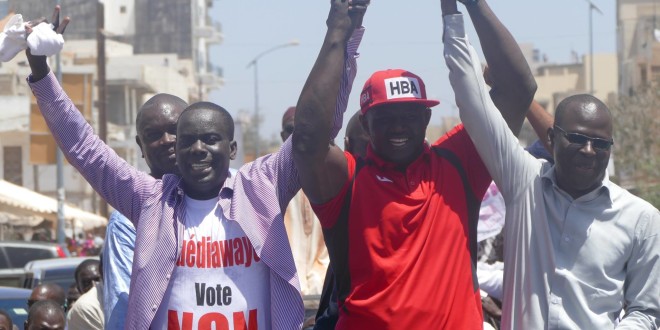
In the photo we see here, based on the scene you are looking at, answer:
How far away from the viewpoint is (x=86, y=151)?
217 inches

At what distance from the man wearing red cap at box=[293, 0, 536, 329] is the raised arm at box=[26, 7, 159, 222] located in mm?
812

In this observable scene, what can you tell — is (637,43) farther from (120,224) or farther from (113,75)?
(120,224)

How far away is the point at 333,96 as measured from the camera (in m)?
5.06

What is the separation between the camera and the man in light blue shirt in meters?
5.96

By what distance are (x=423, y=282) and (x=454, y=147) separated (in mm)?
647

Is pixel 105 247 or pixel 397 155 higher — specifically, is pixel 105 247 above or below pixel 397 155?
below

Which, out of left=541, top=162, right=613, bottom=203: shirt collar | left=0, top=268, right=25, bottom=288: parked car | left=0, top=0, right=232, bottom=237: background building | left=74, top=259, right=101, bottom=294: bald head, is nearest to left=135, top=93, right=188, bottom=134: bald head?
left=541, top=162, right=613, bottom=203: shirt collar

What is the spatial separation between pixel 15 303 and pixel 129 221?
6940 mm

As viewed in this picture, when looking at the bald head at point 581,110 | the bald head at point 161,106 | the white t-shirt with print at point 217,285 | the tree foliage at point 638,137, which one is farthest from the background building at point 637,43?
the white t-shirt with print at point 217,285

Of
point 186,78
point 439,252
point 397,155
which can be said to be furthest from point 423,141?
point 186,78

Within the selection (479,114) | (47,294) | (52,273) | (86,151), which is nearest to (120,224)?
(86,151)

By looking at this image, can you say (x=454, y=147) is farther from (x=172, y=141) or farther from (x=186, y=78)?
(x=186, y=78)

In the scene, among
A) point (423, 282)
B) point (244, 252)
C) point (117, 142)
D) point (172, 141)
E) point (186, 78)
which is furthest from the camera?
point (186, 78)

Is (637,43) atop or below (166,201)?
atop
